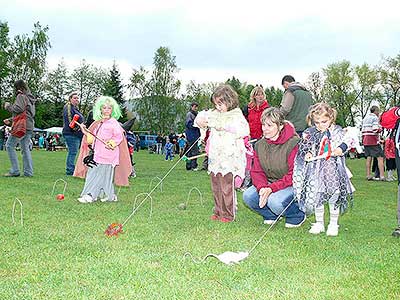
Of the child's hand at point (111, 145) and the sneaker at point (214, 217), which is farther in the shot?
the child's hand at point (111, 145)

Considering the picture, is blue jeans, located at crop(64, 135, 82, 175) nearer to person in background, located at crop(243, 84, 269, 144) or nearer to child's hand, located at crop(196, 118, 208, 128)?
person in background, located at crop(243, 84, 269, 144)

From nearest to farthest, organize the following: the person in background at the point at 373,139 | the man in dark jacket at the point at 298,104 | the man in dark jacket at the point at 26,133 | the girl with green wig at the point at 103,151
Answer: the girl with green wig at the point at 103,151 < the man in dark jacket at the point at 298,104 < the man in dark jacket at the point at 26,133 < the person in background at the point at 373,139

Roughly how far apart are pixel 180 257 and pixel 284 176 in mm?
2270

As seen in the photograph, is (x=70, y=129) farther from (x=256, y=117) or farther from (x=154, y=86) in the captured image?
(x=154, y=86)

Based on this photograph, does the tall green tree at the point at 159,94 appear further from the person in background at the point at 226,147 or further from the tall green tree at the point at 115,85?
the person in background at the point at 226,147

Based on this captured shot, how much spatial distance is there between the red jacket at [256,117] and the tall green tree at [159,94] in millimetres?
59699

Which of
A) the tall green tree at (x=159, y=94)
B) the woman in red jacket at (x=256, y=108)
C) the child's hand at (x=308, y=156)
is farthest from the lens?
the tall green tree at (x=159, y=94)

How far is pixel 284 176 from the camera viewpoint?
6.46m

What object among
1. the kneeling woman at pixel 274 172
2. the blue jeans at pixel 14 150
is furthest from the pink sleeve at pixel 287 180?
the blue jeans at pixel 14 150

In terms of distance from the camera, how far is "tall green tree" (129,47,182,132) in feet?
229

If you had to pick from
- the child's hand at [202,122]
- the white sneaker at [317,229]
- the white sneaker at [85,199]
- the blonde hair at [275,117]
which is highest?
the blonde hair at [275,117]

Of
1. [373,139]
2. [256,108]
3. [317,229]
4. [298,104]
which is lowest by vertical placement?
[317,229]

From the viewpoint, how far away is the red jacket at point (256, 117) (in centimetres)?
1035

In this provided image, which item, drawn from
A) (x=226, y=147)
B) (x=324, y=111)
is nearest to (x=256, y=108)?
(x=226, y=147)
